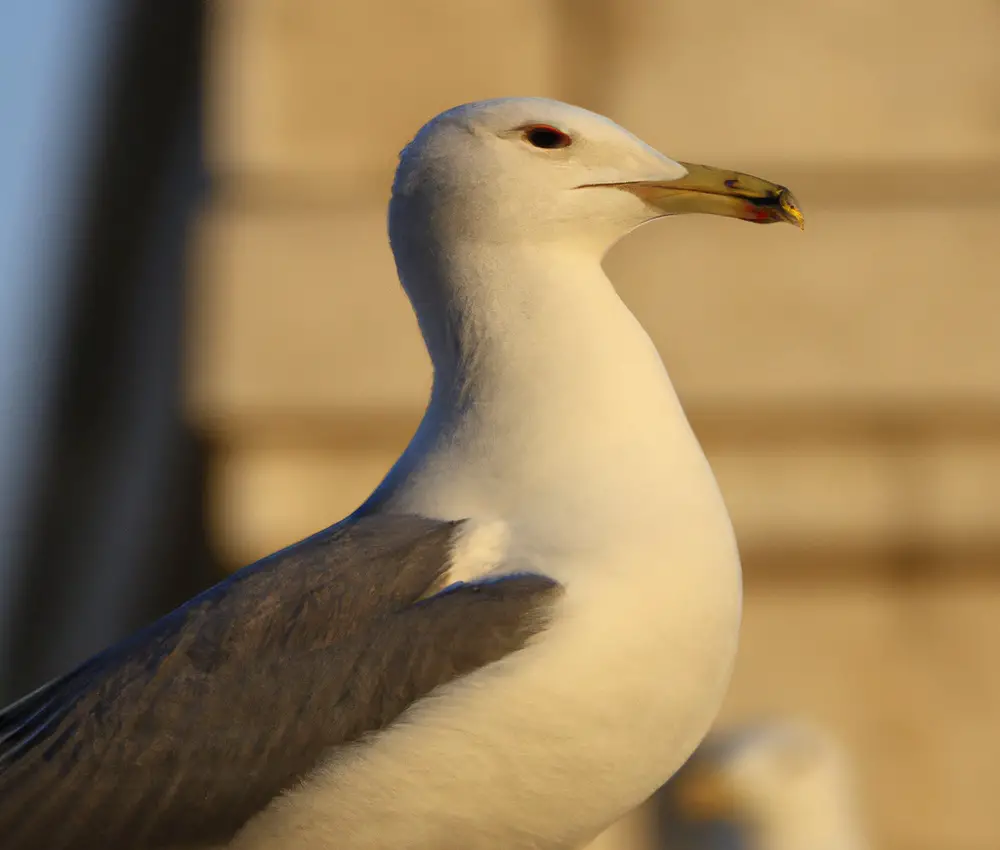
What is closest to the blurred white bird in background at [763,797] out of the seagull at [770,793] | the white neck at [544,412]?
the seagull at [770,793]

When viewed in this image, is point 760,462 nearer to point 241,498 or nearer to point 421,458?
point 241,498

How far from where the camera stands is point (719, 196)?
1867mm

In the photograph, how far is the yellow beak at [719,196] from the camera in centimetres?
187

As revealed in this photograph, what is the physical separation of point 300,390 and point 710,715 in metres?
3.16

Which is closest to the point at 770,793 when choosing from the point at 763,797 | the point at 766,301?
the point at 763,797

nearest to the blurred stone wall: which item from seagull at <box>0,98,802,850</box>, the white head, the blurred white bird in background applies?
the blurred white bird in background

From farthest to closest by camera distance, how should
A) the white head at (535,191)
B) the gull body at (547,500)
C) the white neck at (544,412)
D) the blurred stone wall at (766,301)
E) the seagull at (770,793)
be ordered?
the blurred stone wall at (766,301) < the seagull at (770,793) < the white head at (535,191) < the white neck at (544,412) < the gull body at (547,500)

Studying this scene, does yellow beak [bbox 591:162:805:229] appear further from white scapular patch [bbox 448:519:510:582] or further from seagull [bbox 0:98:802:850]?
white scapular patch [bbox 448:519:510:582]

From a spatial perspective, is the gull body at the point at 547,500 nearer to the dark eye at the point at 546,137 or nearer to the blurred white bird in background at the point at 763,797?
the dark eye at the point at 546,137

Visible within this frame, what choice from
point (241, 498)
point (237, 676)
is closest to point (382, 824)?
point (237, 676)

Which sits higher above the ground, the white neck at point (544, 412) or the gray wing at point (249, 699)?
the white neck at point (544, 412)

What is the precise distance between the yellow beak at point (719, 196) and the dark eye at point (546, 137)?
0.07m

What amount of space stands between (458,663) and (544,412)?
0.31 meters

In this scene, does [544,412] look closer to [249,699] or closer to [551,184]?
[551,184]
